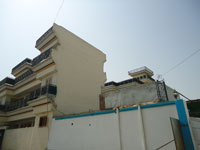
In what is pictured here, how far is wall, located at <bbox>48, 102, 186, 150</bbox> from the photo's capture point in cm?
600

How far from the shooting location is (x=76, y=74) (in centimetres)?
1438

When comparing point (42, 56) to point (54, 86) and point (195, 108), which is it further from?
point (195, 108)

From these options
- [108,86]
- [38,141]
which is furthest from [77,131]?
[108,86]

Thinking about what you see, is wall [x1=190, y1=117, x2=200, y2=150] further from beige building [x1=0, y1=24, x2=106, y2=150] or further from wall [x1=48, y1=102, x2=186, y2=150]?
beige building [x1=0, y1=24, x2=106, y2=150]

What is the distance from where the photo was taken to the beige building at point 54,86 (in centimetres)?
1195

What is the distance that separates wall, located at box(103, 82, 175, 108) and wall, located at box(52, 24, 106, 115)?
321 cm

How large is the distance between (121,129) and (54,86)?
7352 mm

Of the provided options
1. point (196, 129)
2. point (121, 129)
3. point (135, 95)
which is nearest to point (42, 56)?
point (135, 95)

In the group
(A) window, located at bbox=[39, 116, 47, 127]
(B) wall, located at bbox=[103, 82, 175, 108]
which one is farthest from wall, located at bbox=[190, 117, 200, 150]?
(A) window, located at bbox=[39, 116, 47, 127]

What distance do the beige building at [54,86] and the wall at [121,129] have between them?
2757 millimetres

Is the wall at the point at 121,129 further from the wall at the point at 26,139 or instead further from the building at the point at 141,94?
the building at the point at 141,94

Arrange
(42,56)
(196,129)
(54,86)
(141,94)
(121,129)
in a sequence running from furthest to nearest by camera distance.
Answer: (42,56) < (54,86) < (141,94) < (121,129) < (196,129)

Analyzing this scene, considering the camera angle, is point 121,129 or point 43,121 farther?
point 43,121

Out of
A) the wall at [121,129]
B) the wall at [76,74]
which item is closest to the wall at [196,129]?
the wall at [121,129]
